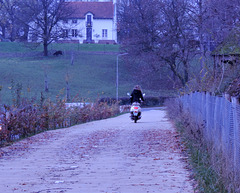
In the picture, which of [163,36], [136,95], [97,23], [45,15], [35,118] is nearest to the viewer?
[35,118]

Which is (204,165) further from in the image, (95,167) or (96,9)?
(96,9)

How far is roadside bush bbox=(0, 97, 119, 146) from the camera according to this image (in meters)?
13.2

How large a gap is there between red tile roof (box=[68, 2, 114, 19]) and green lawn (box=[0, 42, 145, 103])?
9.05 m

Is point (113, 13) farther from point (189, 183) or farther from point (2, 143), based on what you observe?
point (189, 183)

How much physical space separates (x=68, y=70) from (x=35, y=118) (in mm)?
50461

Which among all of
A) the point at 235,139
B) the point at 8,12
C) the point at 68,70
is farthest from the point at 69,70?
the point at 235,139

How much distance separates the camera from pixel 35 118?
1617 cm

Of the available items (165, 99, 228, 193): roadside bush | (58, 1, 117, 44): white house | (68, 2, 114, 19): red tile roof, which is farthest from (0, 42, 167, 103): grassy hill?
(165, 99, 228, 193): roadside bush

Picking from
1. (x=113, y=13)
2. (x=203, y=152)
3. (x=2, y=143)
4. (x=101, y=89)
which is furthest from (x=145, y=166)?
(x=113, y=13)

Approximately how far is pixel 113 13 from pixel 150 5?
165 ft

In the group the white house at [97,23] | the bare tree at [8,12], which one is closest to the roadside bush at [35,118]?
the bare tree at [8,12]

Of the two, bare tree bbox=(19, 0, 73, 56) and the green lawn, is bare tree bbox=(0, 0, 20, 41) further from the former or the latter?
bare tree bbox=(19, 0, 73, 56)

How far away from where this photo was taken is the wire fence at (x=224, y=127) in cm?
568

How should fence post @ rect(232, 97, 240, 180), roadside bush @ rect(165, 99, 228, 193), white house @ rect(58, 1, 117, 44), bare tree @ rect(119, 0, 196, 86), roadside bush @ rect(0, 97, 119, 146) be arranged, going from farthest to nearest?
white house @ rect(58, 1, 117, 44), bare tree @ rect(119, 0, 196, 86), roadside bush @ rect(0, 97, 119, 146), roadside bush @ rect(165, 99, 228, 193), fence post @ rect(232, 97, 240, 180)
